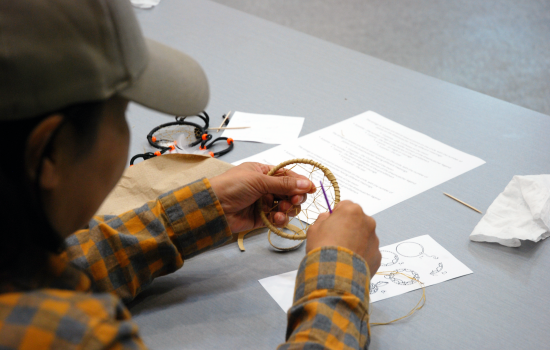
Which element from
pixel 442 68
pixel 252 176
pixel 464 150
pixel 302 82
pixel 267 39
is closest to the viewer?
pixel 252 176

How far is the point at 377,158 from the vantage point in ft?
3.77

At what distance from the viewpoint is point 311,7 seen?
375cm

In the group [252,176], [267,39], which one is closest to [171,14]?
[267,39]

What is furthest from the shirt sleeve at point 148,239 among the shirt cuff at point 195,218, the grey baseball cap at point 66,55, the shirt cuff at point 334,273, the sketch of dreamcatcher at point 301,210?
the grey baseball cap at point 66,55

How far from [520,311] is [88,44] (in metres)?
→ 0.78

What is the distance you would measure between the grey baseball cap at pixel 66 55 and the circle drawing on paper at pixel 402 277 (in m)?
0.54

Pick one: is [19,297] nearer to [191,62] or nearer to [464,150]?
[191,62]

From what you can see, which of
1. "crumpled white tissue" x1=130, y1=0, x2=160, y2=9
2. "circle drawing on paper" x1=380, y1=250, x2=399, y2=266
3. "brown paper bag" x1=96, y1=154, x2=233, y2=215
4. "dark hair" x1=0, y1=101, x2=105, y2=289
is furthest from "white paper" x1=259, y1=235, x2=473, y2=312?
"crumpled white tissue" x1=130, y1=0, x2=160, y2=9

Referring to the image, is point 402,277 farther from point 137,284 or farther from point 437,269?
point 137,284

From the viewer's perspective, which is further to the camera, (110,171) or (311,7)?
(311,7)

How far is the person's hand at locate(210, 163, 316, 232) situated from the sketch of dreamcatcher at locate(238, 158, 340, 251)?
0.06 feet

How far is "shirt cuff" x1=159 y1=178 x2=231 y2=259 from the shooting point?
834 mm

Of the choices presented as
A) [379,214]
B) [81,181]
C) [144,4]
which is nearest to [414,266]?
[379,214]

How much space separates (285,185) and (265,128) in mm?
397
